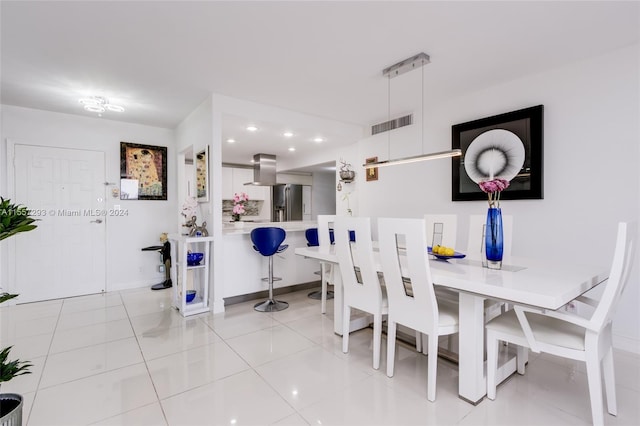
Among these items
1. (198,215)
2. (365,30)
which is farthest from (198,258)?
(365,30)

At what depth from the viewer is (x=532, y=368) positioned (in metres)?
2.25

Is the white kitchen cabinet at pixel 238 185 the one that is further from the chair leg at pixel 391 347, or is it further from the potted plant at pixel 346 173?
the chair leg at pixel 391 347

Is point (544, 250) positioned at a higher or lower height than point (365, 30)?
lower

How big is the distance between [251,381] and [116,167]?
392 centimetres

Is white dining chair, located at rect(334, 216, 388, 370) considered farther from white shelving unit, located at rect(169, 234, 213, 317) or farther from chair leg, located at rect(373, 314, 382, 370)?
white shelving unit, located at rect(169, 234, 213, 317)

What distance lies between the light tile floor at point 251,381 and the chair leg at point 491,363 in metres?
0.07

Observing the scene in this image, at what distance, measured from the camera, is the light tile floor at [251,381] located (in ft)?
5.68

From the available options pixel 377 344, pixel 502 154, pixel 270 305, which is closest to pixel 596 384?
pixel 377 344

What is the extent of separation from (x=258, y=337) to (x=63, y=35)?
291 cm

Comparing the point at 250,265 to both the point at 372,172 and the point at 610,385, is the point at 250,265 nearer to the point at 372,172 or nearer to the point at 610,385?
the point at 372,172

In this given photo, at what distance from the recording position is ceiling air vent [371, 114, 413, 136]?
13.8 ft

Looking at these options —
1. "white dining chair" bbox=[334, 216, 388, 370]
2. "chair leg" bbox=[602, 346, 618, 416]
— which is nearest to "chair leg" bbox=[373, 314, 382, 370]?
"white dining chair" bbox=[334, 216, 388, 370]

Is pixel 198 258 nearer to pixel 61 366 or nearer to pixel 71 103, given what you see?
pixel 61 366

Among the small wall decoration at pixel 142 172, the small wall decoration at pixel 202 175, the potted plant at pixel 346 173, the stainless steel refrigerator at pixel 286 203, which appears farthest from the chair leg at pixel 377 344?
the stainless steel refrigerator at pixel 286 203
